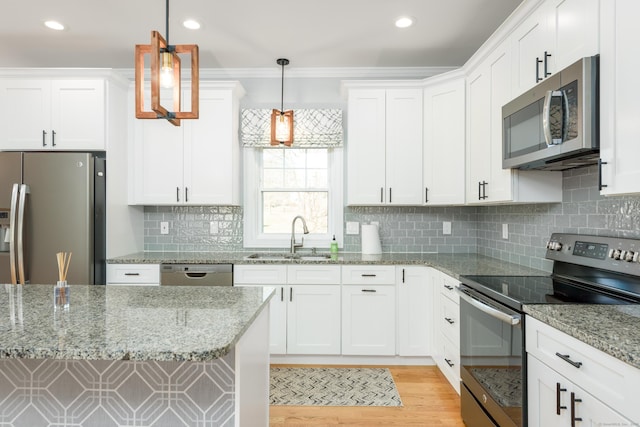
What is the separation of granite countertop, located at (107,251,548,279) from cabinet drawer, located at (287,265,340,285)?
44 mm

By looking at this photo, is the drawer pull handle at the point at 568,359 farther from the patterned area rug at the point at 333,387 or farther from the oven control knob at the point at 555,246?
the patterned area rug at the point at 333,387

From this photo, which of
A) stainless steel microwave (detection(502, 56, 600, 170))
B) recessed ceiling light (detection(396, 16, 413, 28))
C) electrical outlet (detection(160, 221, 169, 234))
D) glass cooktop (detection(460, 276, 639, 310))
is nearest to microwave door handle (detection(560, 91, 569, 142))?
stainless steel microwave (detection(502, 56, 600, 170))

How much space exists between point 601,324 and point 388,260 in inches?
75.6

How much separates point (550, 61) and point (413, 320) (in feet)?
6.84

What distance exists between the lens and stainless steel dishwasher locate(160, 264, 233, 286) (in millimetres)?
3146

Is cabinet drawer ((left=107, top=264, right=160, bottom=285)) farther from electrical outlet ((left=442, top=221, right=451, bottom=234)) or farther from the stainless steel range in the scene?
electrical outlet ((left=442, top=221, right=451, bottom=234))

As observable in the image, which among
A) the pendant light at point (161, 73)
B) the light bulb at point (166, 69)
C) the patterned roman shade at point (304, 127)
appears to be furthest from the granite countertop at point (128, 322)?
the patterned roman shade at point (304, 127)

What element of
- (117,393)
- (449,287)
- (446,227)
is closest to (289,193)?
(446,227)

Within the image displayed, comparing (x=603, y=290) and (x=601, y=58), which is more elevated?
(x=601, y=58)

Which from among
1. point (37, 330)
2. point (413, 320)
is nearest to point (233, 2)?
point (37, 330)

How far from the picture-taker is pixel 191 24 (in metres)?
2.85

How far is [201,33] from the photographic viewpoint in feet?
9.84

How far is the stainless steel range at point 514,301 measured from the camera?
167 cm

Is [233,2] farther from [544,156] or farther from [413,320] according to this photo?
[413,320]
